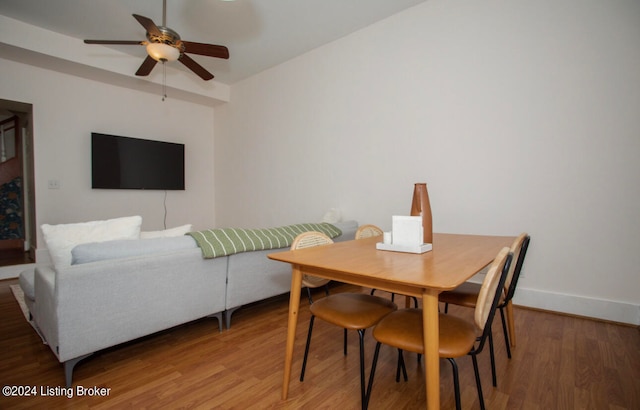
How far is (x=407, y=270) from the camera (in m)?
1.13

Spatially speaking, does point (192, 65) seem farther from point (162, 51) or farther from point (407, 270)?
point (407, 270)

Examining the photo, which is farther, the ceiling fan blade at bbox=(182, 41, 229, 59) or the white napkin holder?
the ceiling fan blade at bbox=(182, 41, 229, 59)

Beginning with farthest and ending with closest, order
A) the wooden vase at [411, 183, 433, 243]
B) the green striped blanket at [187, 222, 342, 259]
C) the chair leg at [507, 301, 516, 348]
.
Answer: the green striped blanket at [187, 222, 342, 259]
the chair leg at [507, 301, 516, 348]
the wooden vase at [411, 183, 433, 243]

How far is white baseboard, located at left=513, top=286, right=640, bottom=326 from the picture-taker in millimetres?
2125

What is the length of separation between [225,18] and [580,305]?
14.4 ft

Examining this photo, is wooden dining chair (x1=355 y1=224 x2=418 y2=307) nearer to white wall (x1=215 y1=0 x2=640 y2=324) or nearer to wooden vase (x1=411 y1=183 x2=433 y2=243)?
wooden vase (x1=411 y1=183 x2=433 y2=243)

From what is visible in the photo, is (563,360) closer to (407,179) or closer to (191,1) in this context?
(407,179)

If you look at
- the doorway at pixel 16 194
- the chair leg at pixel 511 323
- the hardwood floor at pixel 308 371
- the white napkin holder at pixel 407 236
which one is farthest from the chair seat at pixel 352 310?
the doorway at pixel 16 194

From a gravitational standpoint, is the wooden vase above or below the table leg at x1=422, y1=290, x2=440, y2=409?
above

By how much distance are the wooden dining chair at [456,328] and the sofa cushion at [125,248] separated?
1.41 m

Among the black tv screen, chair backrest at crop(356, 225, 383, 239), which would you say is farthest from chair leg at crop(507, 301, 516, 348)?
the black tv screen

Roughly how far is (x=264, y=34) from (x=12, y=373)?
150 inches

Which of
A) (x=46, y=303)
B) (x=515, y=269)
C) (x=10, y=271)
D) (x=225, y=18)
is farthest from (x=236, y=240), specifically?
(x=10, y=271)

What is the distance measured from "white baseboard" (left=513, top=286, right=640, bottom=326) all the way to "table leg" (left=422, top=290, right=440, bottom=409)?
2.09 m
